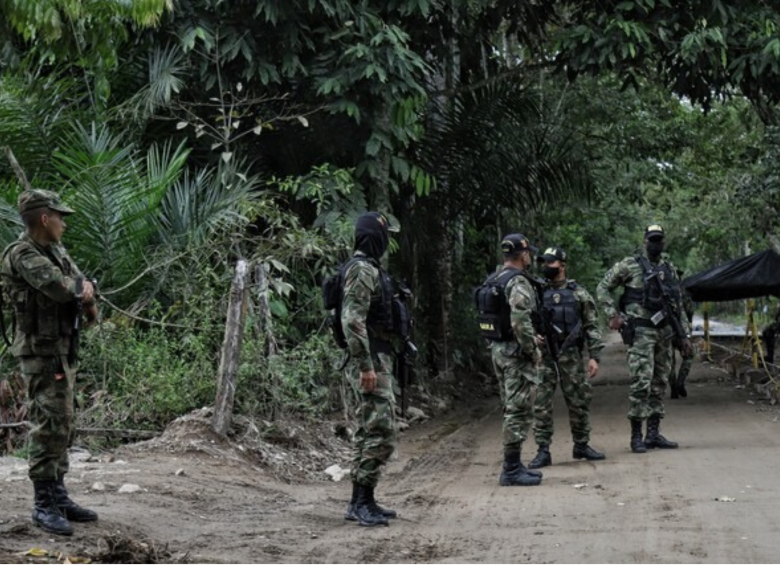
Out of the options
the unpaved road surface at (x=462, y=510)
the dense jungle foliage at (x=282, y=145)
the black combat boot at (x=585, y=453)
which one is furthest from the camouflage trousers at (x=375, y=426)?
the black combat boot at (x=585, y=453)

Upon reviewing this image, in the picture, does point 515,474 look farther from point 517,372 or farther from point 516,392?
point 517,372

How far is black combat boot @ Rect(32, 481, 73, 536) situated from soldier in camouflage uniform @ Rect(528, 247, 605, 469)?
16.5 feet

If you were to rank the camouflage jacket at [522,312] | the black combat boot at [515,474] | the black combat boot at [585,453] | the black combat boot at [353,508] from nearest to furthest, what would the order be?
1. the black combat boot at [353,508]
2. the camouflage jacket at [522,312]
3. the black combat boot at [515,474]
4. the black combat boot at [585,453]

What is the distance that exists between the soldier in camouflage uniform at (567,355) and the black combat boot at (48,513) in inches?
198

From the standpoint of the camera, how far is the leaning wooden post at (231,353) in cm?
1041

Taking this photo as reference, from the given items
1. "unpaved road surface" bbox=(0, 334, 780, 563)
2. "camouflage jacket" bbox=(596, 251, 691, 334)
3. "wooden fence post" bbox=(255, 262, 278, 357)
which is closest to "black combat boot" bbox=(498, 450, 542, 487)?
"unpaved road surface" bbox=(0, 334, 780, 563)

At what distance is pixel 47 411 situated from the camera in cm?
656

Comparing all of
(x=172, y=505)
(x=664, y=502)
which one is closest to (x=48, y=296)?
(x=172, y=505)

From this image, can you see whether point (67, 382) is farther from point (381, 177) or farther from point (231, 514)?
point (381, 177)

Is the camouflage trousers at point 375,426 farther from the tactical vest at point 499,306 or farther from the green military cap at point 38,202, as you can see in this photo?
the green military cap at point 38,202

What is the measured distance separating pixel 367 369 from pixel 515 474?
256 cm

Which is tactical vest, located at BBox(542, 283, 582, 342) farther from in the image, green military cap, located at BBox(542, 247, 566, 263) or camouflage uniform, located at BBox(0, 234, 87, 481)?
camouflage uniform, located at BBox(0, 234, 87, 481)

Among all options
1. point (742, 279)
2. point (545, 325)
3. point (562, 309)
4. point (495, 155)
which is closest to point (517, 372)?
point (545, 325)

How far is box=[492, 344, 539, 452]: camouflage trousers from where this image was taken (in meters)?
9.34
